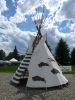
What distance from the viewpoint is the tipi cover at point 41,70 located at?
696 inches

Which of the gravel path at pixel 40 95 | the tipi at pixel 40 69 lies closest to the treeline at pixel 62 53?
the tipi at pixel 40 69

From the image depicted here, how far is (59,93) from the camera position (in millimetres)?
15703

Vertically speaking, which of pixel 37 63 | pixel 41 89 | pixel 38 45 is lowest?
pixel 41 89

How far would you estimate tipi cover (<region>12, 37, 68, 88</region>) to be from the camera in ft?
58.0

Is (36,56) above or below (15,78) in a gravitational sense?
above

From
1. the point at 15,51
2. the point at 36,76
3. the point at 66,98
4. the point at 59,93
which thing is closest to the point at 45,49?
the point at 36,76

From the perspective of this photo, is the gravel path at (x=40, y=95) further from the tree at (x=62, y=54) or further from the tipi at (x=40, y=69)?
the tree at (x=62, y=54)

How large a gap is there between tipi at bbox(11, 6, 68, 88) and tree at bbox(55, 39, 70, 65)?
153ft

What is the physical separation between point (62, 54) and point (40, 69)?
4941cm

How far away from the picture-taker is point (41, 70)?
714 inches

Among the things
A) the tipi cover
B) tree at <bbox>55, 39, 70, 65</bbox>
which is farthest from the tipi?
tree at <bbox>55, 39, 70, 65</bbox>

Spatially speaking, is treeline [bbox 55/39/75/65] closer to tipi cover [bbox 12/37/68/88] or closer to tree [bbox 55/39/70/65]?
tree [bbox 55/39/70/65]

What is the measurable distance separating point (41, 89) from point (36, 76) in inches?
40.3

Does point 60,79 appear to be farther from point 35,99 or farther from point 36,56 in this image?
point 35,99
